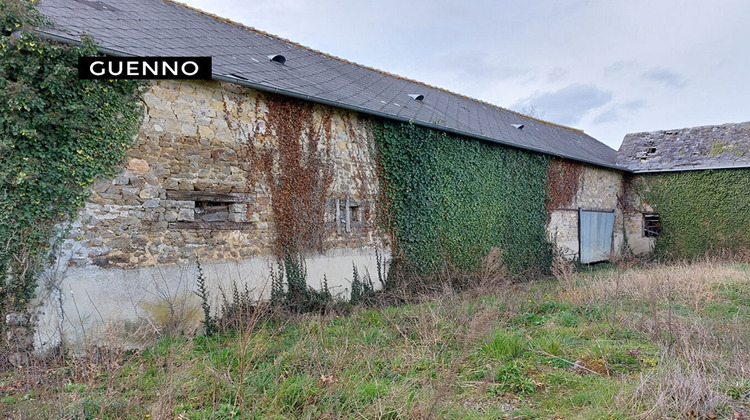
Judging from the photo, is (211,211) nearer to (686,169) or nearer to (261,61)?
(261,61)

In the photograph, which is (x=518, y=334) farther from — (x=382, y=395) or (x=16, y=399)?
(x=16, y=399)

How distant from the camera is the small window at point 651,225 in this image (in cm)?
1416

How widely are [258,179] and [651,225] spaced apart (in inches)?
532

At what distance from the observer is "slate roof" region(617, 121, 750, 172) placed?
43.1 feet

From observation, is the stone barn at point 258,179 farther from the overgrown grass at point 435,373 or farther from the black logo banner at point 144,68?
the overgrown grass at point 435,373

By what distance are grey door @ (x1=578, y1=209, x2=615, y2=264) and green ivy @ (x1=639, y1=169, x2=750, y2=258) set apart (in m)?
1.61

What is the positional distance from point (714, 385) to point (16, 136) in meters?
6.52

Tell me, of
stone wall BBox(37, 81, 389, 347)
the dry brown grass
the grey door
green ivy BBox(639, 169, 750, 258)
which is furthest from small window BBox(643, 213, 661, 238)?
stone wall BBox(37, 81, 389, 347)

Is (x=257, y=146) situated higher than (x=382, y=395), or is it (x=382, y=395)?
(x=257, y=146)

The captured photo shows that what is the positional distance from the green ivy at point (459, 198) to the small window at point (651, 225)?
543cm

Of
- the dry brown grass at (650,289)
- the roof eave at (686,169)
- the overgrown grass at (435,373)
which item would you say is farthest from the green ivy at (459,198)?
the roof eave at (686,169)

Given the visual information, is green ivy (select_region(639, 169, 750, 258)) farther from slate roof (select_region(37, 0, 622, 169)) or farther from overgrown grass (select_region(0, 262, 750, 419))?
overgrown grass (select_region(0, 262, 750, 419))

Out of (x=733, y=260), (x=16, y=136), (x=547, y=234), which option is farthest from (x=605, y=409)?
(x=733, y=260)

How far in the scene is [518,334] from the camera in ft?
16.2
